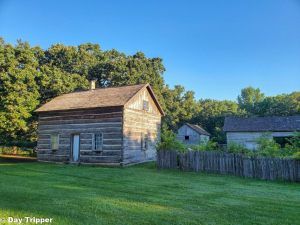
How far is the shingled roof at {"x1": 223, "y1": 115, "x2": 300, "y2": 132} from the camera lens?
108ft

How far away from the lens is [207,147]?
19.2 meters

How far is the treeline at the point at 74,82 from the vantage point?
90.5ft

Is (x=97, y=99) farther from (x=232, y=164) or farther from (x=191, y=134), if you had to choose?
(x=191, y=134)

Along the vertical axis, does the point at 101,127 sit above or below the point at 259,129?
below

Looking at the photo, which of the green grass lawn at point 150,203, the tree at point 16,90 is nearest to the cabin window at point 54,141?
the tree at point 16,90

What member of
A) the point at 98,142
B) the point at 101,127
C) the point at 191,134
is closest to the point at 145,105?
the point at 101,127

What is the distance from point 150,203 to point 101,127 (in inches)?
559

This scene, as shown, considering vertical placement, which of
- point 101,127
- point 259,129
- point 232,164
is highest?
point 259,129

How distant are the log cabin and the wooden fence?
3.86 meters

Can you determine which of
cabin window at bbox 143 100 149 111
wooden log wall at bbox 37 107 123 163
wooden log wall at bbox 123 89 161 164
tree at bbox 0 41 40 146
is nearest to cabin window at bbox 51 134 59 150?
wooden log wall at bbox 37 107 123 163

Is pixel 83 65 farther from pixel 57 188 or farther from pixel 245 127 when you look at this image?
pixel 57 188

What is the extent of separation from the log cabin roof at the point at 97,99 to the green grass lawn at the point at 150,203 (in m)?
10.2

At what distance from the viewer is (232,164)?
16859 mm

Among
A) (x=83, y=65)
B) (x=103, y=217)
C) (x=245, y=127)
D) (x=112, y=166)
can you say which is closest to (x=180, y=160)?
(x=112, y=166)
